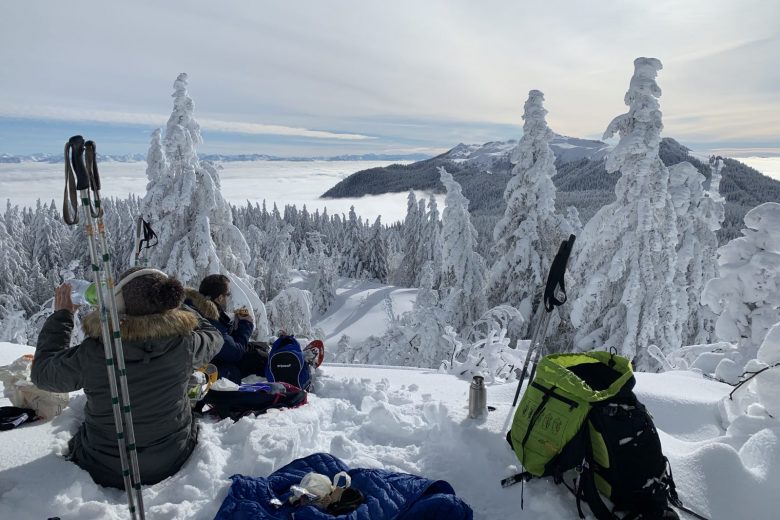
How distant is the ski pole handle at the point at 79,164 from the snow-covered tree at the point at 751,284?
32.5 ft

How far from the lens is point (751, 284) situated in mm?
8734

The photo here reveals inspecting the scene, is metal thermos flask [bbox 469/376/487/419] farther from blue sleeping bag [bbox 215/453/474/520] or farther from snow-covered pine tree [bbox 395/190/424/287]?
snow-covered pine tree [bbox 395/190/424/287]

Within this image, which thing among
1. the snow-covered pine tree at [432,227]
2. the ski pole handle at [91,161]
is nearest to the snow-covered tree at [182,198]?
the ski pole handle at [91,161]

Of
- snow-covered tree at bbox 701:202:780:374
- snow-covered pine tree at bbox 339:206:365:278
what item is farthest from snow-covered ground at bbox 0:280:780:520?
snow-covered pine tree at bbox 339:206:365:278

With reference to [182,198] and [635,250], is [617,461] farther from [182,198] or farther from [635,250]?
[182,198]

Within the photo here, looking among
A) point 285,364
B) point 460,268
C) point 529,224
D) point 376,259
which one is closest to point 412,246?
point 376,259

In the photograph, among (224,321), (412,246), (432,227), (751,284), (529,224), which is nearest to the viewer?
→ (224,321)

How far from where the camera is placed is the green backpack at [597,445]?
3312 millimetres

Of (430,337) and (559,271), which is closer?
(559,271)

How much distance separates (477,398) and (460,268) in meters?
16.5

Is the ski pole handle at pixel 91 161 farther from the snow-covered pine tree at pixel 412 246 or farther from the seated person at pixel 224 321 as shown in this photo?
the snow-covered pine tree at pixel 412 246

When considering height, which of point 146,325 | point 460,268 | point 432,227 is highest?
point 146,325

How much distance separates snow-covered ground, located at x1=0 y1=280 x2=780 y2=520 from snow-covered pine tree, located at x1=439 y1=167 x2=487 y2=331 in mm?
14638

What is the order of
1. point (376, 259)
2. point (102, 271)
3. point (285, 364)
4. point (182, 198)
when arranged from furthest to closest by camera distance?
point (376, 259), point (182, 198), point (285, 364), point (102, 271)
